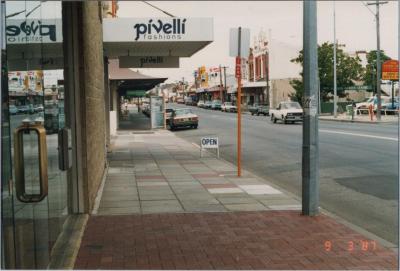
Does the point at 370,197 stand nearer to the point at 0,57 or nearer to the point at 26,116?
the point at 26,116

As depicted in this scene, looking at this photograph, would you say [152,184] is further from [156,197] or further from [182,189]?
[156,197]

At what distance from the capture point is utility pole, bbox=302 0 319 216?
852cm

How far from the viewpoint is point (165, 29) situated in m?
16.5

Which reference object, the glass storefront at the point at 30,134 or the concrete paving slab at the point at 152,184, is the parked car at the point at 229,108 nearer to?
the concrete paving slab at the point at 152,184

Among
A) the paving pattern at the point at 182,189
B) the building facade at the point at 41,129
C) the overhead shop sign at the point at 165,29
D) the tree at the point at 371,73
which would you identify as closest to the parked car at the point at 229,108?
the tree at the point at 371,73

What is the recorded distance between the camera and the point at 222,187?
11.7 metres

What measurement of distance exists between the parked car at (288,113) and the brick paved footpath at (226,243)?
3112 cm

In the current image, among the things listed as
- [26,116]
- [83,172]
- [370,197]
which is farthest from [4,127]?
[370,197]

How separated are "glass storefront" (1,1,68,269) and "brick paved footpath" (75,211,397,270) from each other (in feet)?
2.55

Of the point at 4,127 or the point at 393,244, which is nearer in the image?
the point at 4,127

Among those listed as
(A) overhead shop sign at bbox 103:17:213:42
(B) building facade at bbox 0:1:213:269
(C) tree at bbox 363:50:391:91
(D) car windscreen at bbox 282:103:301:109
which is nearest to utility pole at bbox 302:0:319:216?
(B) building facade at bbox 0:1:213:269

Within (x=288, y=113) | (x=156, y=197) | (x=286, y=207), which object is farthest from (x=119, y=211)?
(x=288, y=113)

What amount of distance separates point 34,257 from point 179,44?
44.6 ft

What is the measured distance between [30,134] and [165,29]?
12.2 m
